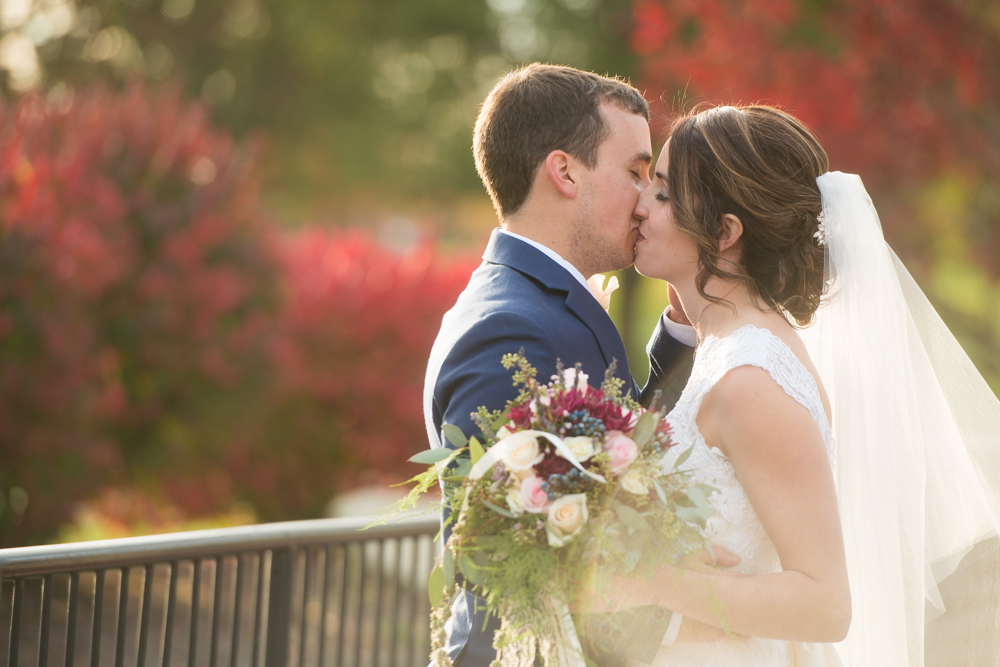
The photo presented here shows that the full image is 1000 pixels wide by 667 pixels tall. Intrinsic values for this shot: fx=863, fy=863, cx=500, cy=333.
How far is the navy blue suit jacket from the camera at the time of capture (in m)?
2.53

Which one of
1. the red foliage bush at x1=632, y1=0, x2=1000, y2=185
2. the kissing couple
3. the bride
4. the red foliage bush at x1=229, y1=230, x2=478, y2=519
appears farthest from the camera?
the red foliage bush at x1=229, y1=230, x2=478, y2=519

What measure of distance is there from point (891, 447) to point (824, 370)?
35cm

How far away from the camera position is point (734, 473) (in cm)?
249

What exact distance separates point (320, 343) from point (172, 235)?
2.01 meters

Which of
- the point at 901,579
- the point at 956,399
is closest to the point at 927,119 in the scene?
the point at 956,399

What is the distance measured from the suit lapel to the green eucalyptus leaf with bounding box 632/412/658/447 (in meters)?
0.72

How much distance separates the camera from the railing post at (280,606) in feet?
10.6

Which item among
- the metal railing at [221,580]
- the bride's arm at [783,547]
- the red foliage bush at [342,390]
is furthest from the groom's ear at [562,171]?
the red foliage bush at [342,390]

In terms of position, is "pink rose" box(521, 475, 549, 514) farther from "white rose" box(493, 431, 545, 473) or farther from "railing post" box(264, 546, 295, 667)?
"railing post" box(264, 546, 295, 667)

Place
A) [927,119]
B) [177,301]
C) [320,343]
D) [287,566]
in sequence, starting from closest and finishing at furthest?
1. [287,566]
2. [177,301]
3. [927,119]
4. [320,343]

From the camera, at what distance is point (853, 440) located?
2840mm

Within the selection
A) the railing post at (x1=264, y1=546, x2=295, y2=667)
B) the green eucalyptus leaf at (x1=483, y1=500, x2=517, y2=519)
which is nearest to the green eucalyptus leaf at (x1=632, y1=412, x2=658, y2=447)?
the green eucalyptus leaf at (x1=483, y1=500, x2=517, y2=519)

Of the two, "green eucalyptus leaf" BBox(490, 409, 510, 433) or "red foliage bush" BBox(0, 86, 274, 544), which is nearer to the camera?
"green eucalyptus leaf" BBox(490, 409, 510, 433)

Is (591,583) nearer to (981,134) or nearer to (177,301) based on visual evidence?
(177,301)
